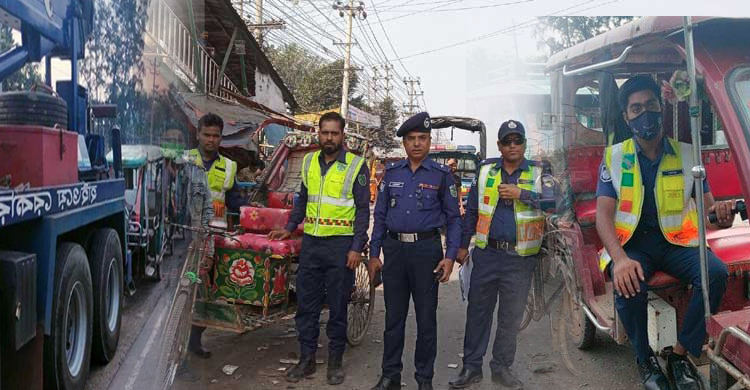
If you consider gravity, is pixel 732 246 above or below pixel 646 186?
below

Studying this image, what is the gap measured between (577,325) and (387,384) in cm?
97

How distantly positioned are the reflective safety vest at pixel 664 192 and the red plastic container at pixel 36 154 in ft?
5.19

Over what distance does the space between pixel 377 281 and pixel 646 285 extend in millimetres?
1783

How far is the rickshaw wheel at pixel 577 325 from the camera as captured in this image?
8.25 ft

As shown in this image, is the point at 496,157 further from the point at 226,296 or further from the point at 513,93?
the point at 226,296

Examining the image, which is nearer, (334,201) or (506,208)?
(506,208)

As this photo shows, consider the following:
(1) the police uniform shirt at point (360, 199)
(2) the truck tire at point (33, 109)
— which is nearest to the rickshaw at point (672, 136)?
(1) the police uniform shirt at point (360, 199)

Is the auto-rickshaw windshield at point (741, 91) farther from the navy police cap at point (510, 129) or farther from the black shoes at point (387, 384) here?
the black shoes at point (387, 384)

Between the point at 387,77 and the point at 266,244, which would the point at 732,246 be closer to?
the point at 387,77

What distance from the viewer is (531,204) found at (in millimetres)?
2617

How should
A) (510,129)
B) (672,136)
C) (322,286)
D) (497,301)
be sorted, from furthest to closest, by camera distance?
1. (322,286)
2. (497,301)
3. (510,129)
4. (672,136)

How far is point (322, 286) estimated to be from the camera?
3156mm

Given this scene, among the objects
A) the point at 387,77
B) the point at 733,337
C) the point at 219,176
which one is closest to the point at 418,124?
the point at 387,77

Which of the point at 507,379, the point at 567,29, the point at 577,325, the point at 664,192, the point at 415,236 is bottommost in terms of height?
the point at 507,379
